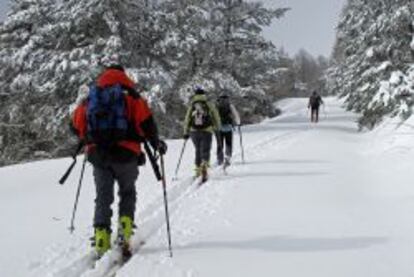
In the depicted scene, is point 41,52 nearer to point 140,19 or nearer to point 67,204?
point 140,19

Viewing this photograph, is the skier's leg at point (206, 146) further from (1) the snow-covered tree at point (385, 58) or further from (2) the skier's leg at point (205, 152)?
(1) the snow-covered tree at point (385, 58)

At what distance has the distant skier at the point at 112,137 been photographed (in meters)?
6.82

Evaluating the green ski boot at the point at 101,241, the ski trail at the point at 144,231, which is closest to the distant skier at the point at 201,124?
the ski trail at the point at 144,231

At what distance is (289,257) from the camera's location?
22.2 ft

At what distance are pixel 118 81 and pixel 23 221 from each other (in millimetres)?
3331

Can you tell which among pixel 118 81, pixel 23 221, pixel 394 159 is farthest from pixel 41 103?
pixel 118 81

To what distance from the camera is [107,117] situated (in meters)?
6.81

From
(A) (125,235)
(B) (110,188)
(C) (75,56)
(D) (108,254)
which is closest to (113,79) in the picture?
(B) (110,188)

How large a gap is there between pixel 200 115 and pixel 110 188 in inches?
239

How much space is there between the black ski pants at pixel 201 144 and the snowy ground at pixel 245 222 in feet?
1.78

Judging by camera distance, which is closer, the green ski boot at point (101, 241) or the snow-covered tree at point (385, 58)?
the green ski boot at point (101, 241)

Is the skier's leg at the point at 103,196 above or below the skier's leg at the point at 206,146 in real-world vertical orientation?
above

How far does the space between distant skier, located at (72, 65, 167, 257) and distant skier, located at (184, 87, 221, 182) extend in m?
5.84

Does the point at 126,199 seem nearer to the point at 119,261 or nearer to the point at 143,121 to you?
the point at 119,261
